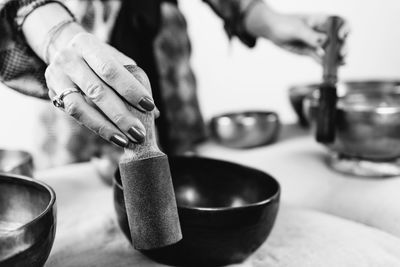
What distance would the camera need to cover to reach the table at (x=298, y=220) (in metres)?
0.72

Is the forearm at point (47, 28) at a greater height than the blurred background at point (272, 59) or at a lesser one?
greater

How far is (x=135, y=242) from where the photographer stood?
0.58 metres

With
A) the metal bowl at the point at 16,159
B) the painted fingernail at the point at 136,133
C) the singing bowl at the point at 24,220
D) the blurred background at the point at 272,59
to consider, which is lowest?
the blurred background at the point at 272,59

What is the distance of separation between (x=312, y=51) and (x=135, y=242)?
82 centimetres

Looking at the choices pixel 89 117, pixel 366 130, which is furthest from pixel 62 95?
pixel 366 130

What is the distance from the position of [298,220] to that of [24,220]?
47 centimetres

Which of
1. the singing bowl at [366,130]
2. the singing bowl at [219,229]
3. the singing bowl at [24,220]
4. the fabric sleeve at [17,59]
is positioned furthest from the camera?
the singing bowl at [366,130]

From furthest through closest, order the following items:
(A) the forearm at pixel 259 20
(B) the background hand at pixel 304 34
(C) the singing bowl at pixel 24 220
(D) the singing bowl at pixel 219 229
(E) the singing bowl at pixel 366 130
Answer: (A) the forearm at pixel 259 20 → (B) the background hand at pixel 304 34 → (E) the singing bowl at pixel 366 130 → (D) the singing bowl at pixel 219 229 → (C) the singing bowl at pixel 24 220

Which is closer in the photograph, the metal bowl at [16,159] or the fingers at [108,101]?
the fingers at [108,101]

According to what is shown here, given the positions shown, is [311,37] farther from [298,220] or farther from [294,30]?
[298,220]

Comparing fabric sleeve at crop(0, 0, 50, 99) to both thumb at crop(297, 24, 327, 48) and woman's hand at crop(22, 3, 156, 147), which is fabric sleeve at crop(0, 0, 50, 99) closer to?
woman's hand at crop(22, 3, 156, 147)

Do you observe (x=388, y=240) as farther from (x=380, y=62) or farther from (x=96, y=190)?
(x=380, y=62)

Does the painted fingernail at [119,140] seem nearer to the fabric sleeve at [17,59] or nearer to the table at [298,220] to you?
the table at [298,220]

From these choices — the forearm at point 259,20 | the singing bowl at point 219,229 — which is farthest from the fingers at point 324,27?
the singing bowl at point 219,229
